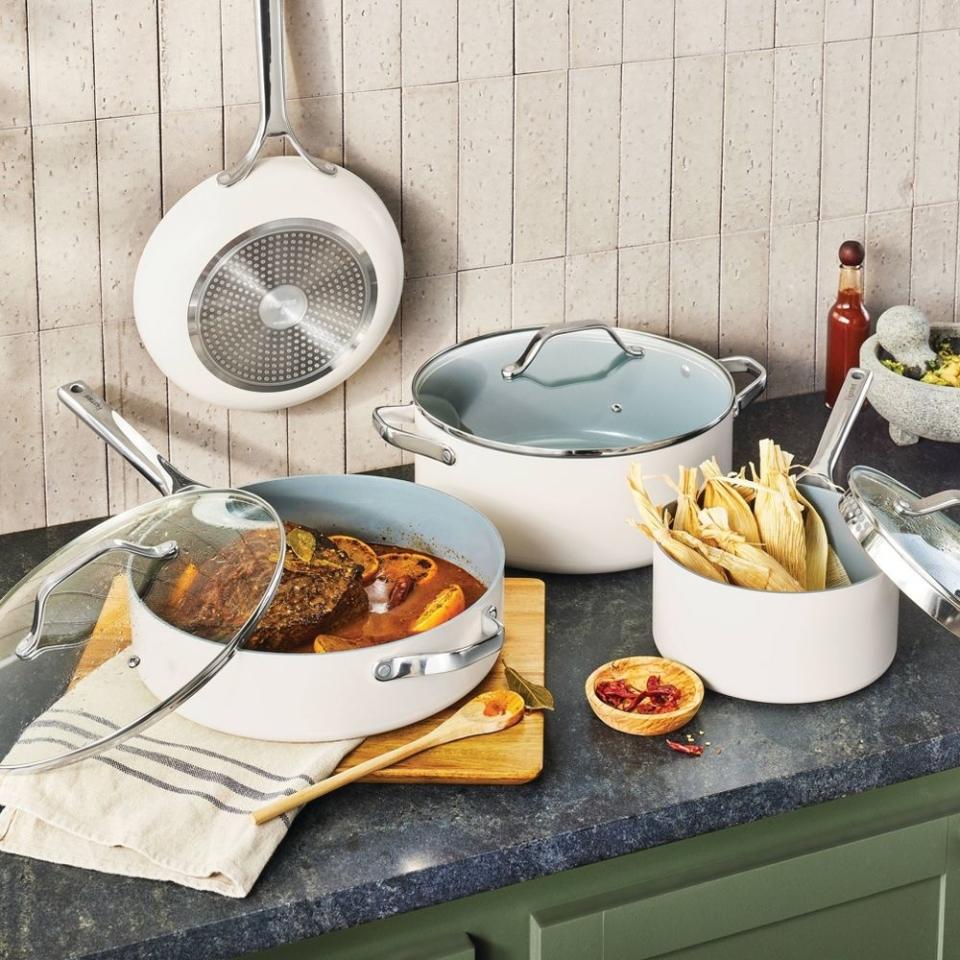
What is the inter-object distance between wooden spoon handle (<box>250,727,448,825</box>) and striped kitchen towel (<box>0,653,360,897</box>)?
0.01m

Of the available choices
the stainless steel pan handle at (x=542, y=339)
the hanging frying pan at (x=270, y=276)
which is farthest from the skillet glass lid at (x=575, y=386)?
the hanging frying pan at (x=270, y=276)

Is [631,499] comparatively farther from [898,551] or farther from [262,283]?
[262,283]

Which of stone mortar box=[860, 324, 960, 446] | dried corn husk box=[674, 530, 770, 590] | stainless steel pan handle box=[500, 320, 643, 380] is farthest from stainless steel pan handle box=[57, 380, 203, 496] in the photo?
stone mortar box=[860, 324, 960, 446]

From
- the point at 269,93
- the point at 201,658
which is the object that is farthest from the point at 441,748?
the point at 269,93

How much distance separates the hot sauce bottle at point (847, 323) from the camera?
1.77 m

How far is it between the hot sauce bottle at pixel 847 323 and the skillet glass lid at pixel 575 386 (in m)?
0.29

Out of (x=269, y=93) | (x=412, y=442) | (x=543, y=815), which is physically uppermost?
(x=269, y=93)

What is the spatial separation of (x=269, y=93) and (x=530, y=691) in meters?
0.67

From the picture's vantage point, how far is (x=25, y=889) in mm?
1061

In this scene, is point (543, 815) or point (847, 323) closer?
point (543, 815)

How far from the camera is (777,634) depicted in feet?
4.00

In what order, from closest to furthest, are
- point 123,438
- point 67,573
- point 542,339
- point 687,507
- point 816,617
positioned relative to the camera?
point 67,573, point 816,617, point 687,507, point 123,438, point 542,339

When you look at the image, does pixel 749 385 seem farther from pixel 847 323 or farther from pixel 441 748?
pixel 441 748

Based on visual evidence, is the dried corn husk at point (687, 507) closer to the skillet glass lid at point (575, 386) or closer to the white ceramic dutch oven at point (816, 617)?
the white ceramic dutch oven at point (816, 617)
